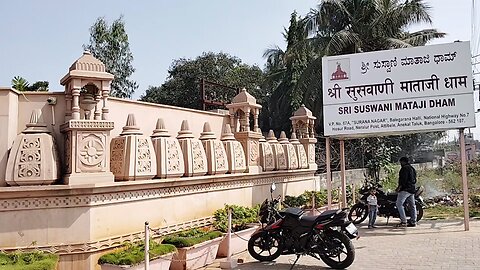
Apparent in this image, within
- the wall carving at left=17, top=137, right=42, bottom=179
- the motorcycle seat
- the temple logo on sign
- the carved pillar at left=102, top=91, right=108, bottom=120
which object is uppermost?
the temple logo on sign

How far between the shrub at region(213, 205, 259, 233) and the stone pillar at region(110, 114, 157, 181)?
6.62 feet

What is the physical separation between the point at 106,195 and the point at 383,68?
22.1ft

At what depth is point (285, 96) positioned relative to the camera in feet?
83.1

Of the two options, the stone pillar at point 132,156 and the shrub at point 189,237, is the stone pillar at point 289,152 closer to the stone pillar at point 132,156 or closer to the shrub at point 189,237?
the shrub at point 189,237

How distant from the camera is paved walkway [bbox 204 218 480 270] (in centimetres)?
691

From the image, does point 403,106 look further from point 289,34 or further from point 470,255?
point 289,34

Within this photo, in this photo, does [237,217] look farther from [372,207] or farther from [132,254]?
[132,254]

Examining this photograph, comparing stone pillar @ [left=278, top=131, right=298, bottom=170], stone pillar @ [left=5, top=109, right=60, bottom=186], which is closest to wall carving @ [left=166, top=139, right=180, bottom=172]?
stone pillar @ [left=5, top=109, right=60, bottom=186]

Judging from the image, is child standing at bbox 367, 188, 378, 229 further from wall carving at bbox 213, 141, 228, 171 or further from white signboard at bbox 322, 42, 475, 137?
wall carving at bbox 213, 141, 228, 171

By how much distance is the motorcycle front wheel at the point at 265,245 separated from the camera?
23.9ft

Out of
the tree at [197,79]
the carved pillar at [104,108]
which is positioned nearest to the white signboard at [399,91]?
the carved pillar at [104,108]

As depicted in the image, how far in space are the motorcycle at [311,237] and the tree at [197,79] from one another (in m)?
22.3

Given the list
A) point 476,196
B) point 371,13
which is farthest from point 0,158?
point 371,13

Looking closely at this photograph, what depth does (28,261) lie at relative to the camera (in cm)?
555
